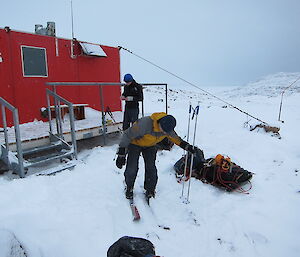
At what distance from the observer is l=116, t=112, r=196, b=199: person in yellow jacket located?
3.50m

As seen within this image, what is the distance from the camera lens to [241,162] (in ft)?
21.2

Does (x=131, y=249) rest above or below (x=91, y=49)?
below

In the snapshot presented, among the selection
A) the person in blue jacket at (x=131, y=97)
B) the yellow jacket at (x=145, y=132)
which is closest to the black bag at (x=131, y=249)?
the yellow jacket at (x=145, y=132)

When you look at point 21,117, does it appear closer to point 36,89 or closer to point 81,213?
point 36,89

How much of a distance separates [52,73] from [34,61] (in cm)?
59

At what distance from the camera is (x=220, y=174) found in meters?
5.00

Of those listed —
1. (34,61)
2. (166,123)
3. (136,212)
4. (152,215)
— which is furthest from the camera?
(34,61)

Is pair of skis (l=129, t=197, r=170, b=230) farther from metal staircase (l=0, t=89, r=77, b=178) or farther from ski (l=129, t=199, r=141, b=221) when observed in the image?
metal staircase (l=0, t=89, r=77, b=178)

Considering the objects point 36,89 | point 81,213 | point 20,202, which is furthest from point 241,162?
point 36,89

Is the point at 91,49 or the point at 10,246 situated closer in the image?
the point at 10,246

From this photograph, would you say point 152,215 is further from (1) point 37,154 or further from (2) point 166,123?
(1) point 37,154

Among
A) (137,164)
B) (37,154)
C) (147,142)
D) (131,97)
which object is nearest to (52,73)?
(37,154)

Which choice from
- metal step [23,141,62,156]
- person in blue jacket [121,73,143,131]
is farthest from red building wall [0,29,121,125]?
person in blue jacket [121,73,143,131]

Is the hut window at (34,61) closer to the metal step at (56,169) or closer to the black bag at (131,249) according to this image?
the metal step at (56,169)
